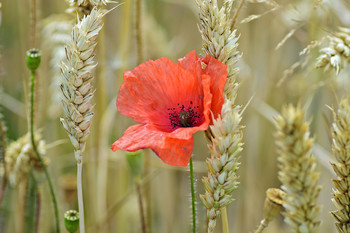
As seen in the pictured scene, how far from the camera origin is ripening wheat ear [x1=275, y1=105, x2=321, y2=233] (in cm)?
52

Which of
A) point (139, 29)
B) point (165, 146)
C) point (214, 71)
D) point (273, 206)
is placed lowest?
point (273, 206)

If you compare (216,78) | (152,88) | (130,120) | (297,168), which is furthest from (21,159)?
(130,120)

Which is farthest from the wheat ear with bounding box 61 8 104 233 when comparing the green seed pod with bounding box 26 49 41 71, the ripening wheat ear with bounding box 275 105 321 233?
the ripening wheat ear with bounding box 275 105 321 233

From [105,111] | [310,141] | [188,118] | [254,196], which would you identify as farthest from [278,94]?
[310,141]

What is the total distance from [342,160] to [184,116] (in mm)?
274

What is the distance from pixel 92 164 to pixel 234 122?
788mm

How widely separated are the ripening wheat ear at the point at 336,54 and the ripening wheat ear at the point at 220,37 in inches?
6.8

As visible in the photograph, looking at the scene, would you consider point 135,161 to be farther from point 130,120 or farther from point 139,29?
point 130,120

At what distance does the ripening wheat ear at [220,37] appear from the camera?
0.69 m

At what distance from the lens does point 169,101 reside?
0.83 metres

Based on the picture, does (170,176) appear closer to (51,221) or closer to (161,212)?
(161,212)

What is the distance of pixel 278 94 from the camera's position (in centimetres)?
181

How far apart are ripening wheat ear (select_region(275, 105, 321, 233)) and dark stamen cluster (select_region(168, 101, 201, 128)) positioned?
282 millimetres

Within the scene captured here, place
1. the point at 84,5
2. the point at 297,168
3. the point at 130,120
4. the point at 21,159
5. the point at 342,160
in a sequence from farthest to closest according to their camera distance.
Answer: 1. the point at 130,120
2. the point at 21,159
3. the point at 84,5
4. the point at 342,160
5. the point at 297,168
